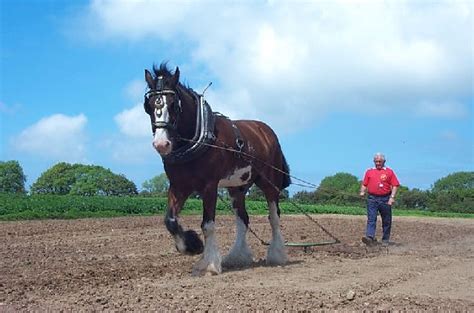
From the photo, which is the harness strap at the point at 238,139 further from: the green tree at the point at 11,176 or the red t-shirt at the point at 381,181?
the green tree at the point at 11,176

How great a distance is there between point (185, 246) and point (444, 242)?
795cm

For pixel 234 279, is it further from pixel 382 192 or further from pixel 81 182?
pixel 81 182

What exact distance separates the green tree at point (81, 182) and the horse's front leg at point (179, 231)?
199 feet

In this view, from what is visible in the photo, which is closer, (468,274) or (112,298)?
(112,298)

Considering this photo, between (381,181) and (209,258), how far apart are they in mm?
5369

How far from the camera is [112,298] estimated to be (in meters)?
6.07

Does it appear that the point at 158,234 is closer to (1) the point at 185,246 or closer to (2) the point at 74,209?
(1) the point at 185,246

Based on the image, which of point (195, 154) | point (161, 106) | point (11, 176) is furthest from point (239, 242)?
point (11, 176)

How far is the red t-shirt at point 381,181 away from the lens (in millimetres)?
12039

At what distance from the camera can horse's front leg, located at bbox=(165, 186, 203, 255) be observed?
24.9 feet

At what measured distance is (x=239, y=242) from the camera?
8.97 meters

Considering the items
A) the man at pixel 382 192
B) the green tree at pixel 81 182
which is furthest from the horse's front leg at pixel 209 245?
the green tree at pixel 81 182

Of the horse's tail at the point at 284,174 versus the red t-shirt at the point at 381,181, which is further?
the red t-shirt at the point at 381,181

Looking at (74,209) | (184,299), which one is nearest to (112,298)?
(184,299)
